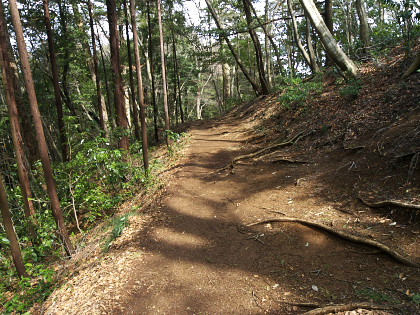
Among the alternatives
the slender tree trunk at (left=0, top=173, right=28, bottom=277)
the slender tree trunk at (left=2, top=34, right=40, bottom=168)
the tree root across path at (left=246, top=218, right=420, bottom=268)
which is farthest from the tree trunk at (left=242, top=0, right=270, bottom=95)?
the slender tree trunk at (left=0, top=173, right=28, bottom=277)

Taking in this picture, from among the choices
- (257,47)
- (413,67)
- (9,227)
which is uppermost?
(257,47)

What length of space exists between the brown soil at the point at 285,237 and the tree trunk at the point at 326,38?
1.08 m

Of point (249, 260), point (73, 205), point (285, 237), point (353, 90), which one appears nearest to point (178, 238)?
point (249, 260)

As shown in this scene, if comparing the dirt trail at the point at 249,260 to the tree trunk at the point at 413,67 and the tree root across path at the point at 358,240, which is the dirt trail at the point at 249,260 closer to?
the tree root across path at the point at 358,240

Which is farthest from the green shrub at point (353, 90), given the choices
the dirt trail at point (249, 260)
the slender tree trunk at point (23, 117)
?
the slender tree trunk at point (23, 117)

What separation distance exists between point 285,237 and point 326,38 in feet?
22.9

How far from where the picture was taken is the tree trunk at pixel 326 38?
334 inches

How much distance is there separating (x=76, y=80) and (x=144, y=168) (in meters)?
14.8

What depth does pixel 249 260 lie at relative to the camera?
4.42 meters

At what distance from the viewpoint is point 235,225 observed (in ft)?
18.1

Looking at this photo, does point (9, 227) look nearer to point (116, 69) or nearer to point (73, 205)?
point (73, 205)

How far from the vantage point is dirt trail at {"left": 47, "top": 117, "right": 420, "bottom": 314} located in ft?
11.1

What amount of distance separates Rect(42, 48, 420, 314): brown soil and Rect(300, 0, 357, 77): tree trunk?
108 centimetres

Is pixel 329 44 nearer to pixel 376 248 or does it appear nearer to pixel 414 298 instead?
pixel 376 248
